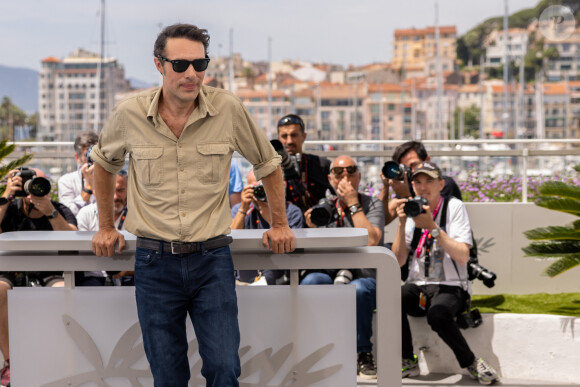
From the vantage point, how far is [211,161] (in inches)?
136

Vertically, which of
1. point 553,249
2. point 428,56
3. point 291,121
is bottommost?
point 553,249

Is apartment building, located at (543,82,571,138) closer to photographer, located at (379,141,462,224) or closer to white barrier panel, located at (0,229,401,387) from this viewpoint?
photographer, located at (379,141,462,224)

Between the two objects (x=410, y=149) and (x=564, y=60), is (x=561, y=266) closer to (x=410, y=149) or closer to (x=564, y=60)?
(x=410, y=149)

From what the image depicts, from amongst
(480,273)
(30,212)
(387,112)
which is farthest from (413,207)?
(387,112)

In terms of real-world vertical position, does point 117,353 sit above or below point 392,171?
below

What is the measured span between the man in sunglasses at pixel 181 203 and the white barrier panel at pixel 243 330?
1.10 ft

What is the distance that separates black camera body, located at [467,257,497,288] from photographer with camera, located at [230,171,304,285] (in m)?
1.25

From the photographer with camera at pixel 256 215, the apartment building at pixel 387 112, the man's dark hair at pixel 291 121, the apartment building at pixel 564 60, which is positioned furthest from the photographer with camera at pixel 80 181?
the apartment building at pixel 564 60

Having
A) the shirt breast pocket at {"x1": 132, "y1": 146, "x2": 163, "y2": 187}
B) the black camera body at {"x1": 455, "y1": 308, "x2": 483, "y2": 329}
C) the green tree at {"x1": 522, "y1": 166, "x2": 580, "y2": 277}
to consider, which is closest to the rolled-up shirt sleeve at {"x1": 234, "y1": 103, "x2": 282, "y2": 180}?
the shirt breast pocket at {"x1": 132, "y1": 146, "x2": 163, "y2": 187}

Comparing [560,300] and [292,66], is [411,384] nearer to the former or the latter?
[560,300]

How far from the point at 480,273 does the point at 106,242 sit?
3.13 meters

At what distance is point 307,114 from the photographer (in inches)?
6220

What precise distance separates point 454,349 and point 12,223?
122 inches

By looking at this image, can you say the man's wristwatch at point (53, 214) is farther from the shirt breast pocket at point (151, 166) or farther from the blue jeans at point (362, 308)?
the shirt breast pocket at point (151, 166)
